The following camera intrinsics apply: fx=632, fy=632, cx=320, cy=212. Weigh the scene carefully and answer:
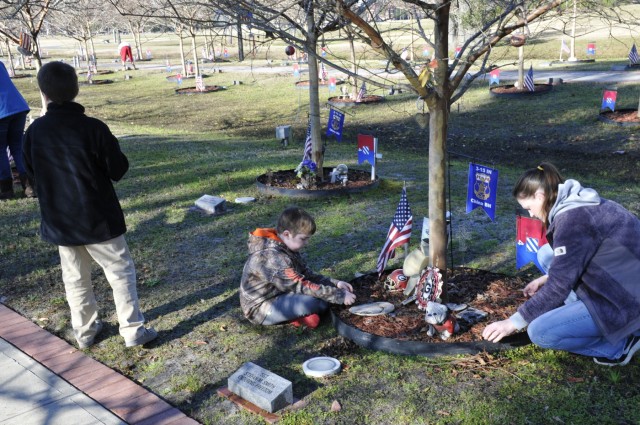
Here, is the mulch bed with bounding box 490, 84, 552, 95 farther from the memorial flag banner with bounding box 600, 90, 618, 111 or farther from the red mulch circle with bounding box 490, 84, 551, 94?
the memorial flag banner with bounding box 600, 90, 618, 111

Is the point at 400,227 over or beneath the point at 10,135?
beneath

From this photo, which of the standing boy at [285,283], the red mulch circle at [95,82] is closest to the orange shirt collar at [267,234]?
the standing boy at [285,283]

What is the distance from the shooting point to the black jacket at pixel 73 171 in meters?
3.84

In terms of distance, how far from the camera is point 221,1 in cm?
365

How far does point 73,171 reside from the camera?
3.86m

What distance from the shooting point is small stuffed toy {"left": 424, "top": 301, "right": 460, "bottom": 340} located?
376cm

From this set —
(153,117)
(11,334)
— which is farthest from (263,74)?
(11,334)

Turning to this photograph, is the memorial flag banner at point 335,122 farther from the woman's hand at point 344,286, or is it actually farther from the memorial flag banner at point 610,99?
the memorial flag banner at point 610,99

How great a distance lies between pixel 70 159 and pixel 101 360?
51.2 inches

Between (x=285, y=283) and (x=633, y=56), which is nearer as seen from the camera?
(x=285, y=283)

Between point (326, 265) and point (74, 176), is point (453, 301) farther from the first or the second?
point (74, 176)

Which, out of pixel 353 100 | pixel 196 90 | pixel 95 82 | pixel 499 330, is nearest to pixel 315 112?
pixel 499 330

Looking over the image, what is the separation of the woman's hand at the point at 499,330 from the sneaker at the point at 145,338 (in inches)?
85.8

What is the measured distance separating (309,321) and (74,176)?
1.77m
